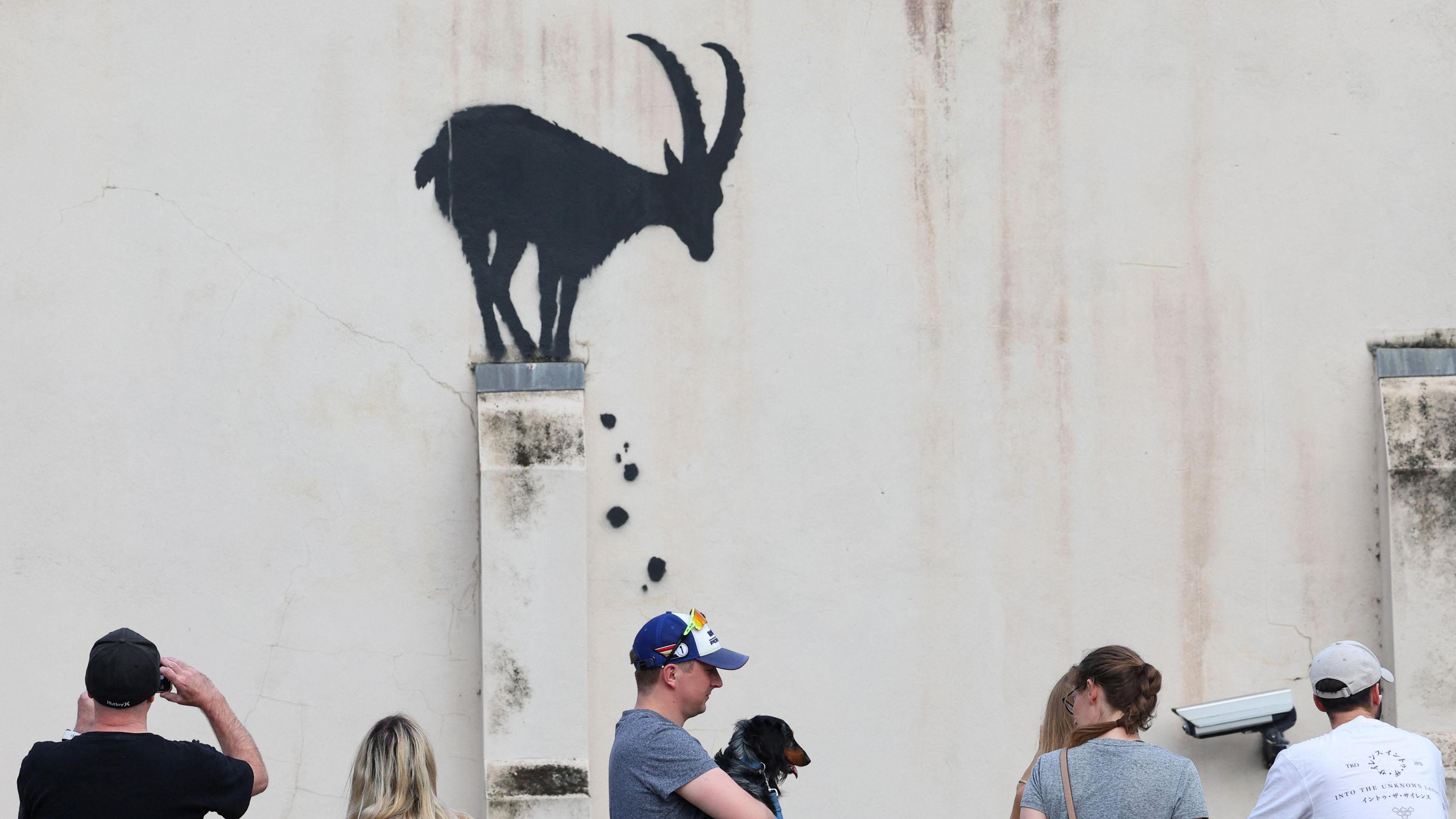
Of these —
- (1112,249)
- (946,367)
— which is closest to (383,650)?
(946,367)

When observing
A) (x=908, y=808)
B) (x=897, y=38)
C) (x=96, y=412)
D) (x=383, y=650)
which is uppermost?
(x=897, y=38)

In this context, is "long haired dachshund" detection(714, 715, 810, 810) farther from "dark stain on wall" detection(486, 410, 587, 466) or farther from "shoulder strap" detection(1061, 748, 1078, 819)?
"dark stain on wall" detection(486, 410, 587, 466)

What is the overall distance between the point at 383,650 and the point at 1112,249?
14.6ft

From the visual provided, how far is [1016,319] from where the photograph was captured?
773 cm

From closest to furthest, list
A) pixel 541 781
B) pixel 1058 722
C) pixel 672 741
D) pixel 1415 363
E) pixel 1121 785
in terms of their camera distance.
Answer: pixel 672 741
pixel 1121 785
pixel 1058 722
pixel 541 781
pixel 1415 363

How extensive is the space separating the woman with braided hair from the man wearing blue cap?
→ 0.81 meters

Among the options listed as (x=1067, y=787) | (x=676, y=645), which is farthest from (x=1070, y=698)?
(x=676, y=645)

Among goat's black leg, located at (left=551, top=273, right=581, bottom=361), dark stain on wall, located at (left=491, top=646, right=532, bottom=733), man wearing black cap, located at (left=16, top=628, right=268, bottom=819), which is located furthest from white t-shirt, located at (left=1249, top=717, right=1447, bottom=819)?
goat's black leg, located at (left=551, top=273, right=581, bottom=361)

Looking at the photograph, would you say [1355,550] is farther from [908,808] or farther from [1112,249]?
[908,808]

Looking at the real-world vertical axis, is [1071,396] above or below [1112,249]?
below

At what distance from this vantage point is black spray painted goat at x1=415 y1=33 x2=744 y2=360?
7656mm

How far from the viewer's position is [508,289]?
7.65 metres

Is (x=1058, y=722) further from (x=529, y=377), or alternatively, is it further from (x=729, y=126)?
(x=729, y=126)

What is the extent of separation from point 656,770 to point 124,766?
1.35 metres
